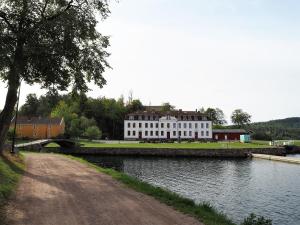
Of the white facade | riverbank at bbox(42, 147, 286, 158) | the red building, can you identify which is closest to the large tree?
riverbank at bbox(42, 147, 286, 158)

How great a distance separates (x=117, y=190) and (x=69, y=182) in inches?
141

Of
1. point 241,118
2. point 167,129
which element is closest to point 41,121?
point 167,129

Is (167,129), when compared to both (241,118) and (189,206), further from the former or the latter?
(189,206)

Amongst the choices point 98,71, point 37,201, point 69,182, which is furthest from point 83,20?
point 37,201

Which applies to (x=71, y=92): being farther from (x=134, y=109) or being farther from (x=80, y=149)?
(x=134, y=109)

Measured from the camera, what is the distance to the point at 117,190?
1812cm

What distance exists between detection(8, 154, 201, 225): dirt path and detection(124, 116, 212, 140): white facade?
9671 centimetres

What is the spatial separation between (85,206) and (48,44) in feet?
43.1

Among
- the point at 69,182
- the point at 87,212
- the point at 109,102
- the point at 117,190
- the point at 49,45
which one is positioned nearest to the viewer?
the point at 87,212

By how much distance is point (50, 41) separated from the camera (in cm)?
2412

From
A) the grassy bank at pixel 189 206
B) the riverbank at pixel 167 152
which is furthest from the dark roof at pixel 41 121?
the grassy bank at pixel 189 206

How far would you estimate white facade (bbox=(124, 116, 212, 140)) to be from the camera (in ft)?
383

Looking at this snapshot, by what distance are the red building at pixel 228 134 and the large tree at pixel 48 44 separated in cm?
9278

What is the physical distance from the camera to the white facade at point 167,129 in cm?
11688
